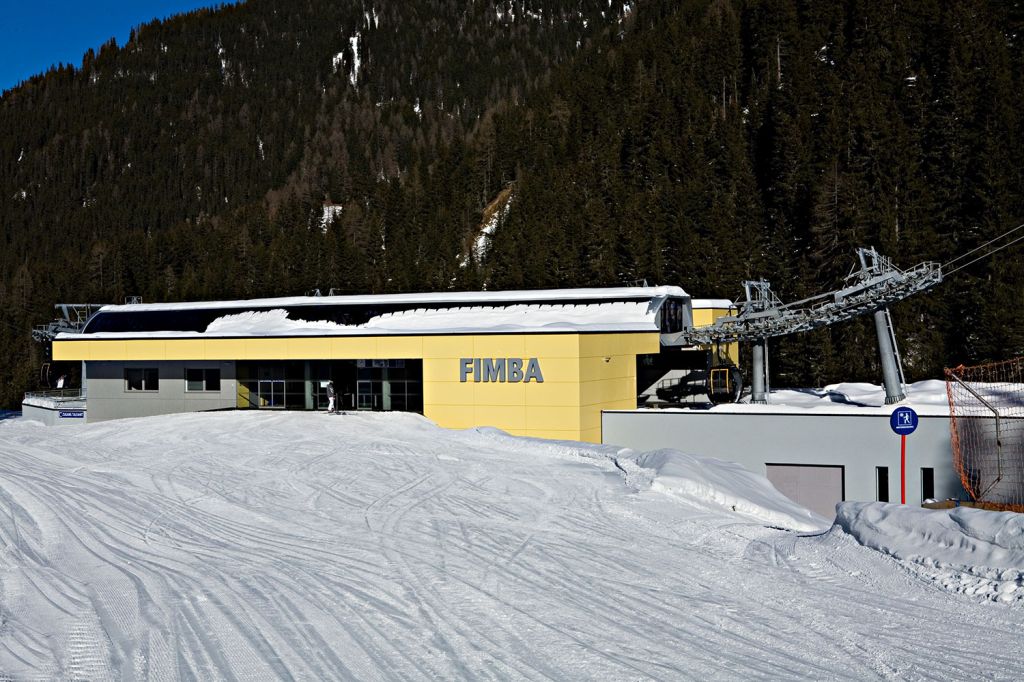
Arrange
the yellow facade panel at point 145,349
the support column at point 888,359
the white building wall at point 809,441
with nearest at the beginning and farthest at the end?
1. the white building wall at point 809,441
2. the support column at point 888,359
3. the yellow facade panel at point 145,349

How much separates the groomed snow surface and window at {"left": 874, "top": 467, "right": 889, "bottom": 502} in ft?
22.9

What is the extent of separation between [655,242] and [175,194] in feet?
484

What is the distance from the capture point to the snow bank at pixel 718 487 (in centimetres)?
1656

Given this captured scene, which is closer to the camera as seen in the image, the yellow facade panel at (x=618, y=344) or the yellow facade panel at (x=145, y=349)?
the yellow facade panel at (x=618, y=344)

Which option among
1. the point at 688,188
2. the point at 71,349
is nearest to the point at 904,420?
the point at 71,349

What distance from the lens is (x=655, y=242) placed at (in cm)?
6825

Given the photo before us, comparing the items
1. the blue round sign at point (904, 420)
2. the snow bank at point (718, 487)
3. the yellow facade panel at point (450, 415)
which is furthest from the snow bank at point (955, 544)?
the yellow facade panel at point (450, 415)

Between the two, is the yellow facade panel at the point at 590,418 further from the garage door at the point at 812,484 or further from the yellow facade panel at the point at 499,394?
the garage door at the point at 812,484

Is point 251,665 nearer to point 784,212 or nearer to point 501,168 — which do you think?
point 784,212

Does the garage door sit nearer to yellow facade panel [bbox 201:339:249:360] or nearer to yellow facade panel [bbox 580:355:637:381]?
yellow facade panel [bbox 580:355:637:381]

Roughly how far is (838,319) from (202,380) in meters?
23.9

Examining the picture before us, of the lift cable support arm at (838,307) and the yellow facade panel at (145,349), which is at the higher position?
the lift cable support arm at (838,307)

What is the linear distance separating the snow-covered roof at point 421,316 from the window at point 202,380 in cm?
172

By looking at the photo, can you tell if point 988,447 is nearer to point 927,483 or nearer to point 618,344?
point 927,483
